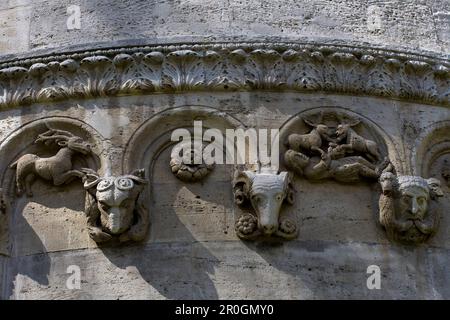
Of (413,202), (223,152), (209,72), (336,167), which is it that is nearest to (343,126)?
(336,167)

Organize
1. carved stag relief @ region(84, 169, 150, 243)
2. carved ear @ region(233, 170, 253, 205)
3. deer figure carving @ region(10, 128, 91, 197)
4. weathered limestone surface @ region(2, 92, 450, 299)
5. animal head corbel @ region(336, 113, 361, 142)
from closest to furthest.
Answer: weathered limestone surface @ region(2, 92, 450, 299) < carved stag relief @ region(84, 169, 150, 243) < carved ear @ region(233, 170, 253, 205) < deer figure carving @ region(10, 128, 91, 197) < animal head corbel @ region(336, 113, 361, 142)

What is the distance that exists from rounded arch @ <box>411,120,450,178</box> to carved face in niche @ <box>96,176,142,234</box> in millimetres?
2253

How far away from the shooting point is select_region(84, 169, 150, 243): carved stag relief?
9.23 meters

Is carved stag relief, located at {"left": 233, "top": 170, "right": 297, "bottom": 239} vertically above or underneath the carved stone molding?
underneath

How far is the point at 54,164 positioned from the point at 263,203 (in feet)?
5.52

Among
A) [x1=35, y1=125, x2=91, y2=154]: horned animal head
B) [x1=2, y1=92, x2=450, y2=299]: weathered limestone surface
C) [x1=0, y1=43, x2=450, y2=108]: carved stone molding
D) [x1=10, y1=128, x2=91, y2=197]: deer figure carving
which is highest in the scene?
[x1=0, y1=43, x2=450, y2=108]: carved stone molding

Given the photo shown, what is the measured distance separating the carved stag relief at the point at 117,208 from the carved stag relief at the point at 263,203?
2.41 feet

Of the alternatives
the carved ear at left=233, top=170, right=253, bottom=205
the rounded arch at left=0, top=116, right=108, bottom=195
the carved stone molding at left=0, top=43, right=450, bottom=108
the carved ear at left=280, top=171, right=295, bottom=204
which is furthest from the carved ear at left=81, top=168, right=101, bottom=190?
the carved ear at left=280, top=171, right=295, bottom=204

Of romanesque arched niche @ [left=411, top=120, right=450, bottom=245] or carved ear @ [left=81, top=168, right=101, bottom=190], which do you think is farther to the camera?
romanesque arched niche @ [left=411, top=120, right=450, bottom=245]

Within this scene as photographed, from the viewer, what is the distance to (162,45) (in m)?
9.87

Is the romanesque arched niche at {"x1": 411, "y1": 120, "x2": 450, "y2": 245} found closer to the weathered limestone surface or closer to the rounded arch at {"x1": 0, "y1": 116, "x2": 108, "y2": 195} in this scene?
the weathered limestone surface

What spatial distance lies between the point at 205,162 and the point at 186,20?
133cm
